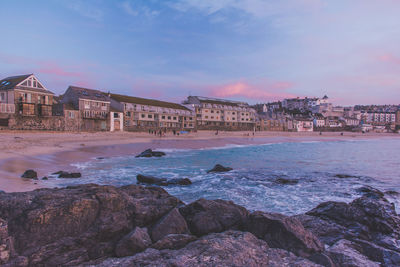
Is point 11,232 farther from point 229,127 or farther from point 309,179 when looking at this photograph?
point 229,127

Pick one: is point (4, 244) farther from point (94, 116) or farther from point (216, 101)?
point (216, 101)

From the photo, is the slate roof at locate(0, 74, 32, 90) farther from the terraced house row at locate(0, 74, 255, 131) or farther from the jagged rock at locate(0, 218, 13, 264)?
the jagged rock at locate(0, 218, 13, 264)

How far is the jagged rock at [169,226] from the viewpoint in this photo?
5043mm

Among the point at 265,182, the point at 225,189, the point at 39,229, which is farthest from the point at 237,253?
the point at 265,182

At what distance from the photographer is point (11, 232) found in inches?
167

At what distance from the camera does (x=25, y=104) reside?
3797 cm

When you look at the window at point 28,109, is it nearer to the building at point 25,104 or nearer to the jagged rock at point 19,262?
the building at point 25,104

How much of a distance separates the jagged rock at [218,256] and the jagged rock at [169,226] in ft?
2.12

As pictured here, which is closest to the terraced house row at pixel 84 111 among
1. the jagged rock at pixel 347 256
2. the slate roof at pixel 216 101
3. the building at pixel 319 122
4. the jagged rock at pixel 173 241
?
the slate roof at pixel 216 101

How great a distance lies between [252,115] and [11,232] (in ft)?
302

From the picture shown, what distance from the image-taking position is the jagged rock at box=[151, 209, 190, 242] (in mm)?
5043

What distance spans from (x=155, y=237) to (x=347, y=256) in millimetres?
4269

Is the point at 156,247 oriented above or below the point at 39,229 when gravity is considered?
below

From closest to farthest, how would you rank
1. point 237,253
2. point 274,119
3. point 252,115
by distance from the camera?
point 237,253
point 252,115
point 274,119
